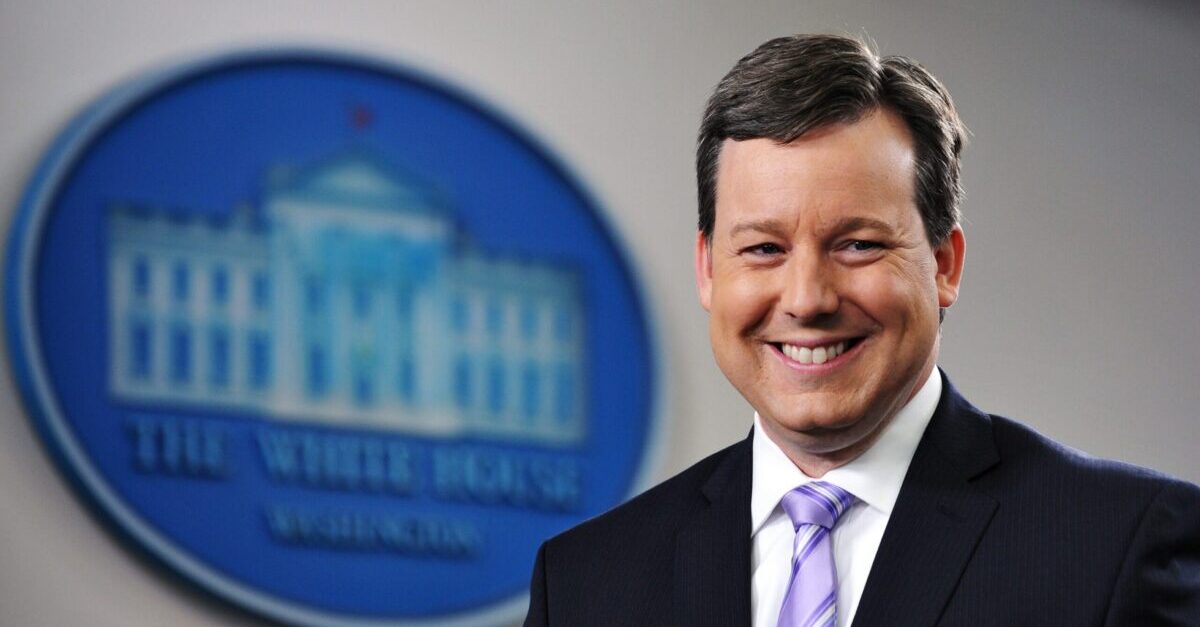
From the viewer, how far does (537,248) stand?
111 inches

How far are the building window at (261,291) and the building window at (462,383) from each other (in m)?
0.32

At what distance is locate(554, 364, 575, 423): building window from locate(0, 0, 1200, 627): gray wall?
0.17 m

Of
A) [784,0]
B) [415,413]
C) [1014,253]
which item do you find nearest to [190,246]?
[415,413]

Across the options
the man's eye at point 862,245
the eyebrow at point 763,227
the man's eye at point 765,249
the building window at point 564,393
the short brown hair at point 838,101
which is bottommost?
the building window at point 564,393

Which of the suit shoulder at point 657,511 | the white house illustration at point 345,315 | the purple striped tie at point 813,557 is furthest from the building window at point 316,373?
the purple striped tie at point 813,557

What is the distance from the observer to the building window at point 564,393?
9.18 feet

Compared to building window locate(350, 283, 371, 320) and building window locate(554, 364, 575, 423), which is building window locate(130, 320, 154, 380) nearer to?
building window locate(350, 283, 371, 320)

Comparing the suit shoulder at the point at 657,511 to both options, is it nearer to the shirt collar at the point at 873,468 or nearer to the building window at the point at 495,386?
the shirt collar at the point at 873,468

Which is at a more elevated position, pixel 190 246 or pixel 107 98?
pixel 107 98

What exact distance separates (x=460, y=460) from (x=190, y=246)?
1.72ft

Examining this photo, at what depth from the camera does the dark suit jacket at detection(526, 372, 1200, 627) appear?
1.31 meters

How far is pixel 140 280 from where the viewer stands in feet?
8.13

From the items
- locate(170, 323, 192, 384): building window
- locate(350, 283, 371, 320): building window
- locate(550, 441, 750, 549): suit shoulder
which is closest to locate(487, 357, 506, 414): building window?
locate(350, 283, 371, 320): building window

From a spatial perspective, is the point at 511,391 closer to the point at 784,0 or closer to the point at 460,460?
the point at 460,460
